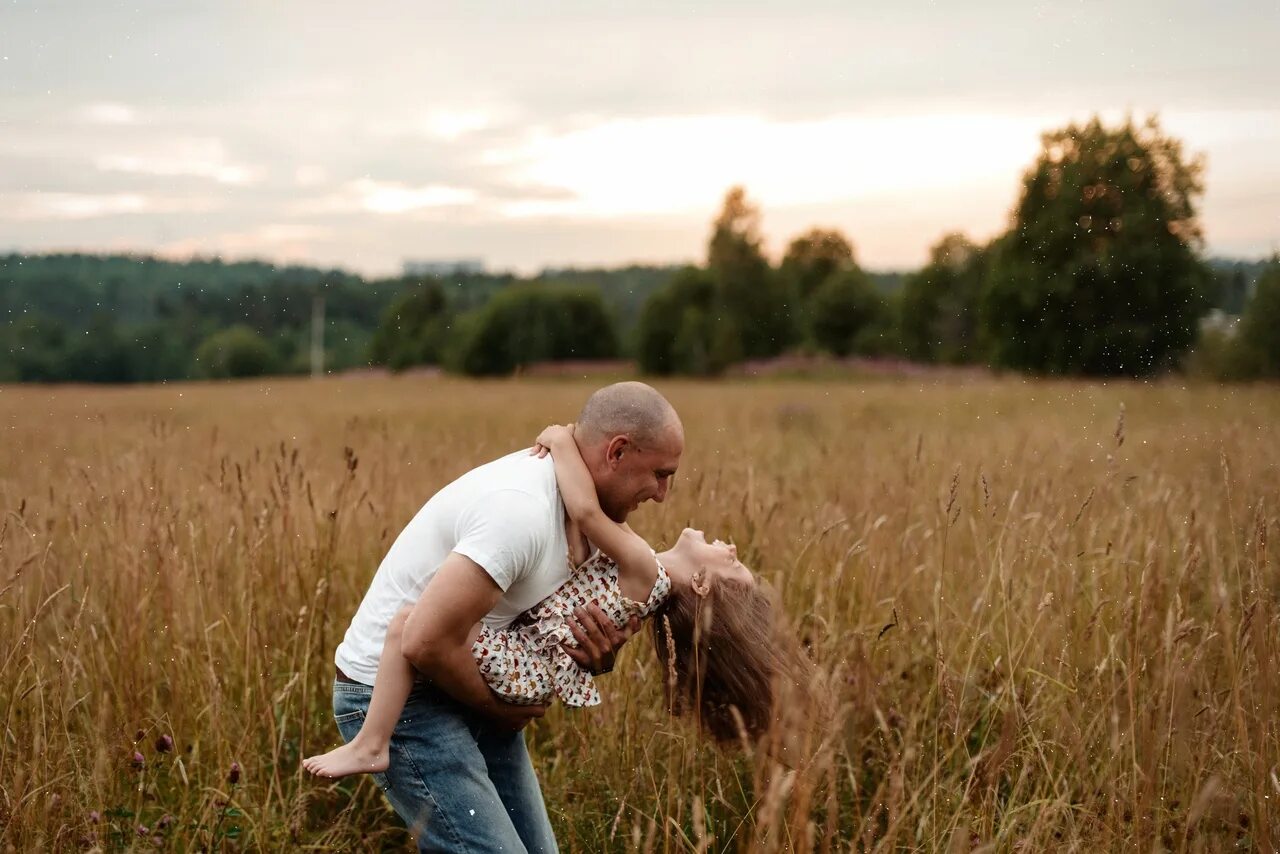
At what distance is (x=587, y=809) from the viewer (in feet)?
9.46

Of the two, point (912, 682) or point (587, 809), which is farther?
point (912, 682)

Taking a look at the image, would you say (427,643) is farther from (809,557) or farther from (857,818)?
(809,557)

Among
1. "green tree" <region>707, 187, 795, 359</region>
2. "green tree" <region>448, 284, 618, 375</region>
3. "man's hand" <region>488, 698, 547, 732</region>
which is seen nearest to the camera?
"man's hand" <region>488, 698, 547, 732</region>

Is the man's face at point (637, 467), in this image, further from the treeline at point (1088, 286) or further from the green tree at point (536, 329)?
the green tree at point (536, 329)

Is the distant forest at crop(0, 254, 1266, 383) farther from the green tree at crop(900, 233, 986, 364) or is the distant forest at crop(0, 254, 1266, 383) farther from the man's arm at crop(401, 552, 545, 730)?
the green tree at crop(900, 233, 986, 364)

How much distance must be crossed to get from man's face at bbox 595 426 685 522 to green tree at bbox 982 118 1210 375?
3191 cm

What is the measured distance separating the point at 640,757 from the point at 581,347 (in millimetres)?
72722

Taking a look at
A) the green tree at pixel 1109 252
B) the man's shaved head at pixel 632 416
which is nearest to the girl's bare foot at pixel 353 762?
the man's shaved head at pixel 632 416

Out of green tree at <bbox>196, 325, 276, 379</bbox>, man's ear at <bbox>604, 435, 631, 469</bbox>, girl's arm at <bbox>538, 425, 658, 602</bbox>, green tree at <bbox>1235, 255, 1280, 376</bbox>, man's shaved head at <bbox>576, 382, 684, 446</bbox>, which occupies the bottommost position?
green tree at <bbox>196, 325, 276, 379</bbox>

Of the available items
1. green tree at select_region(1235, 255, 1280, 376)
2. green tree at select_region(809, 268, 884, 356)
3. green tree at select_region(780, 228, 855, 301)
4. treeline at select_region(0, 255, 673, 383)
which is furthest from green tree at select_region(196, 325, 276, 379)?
green tree at select_region(780, 228, 855, 301)

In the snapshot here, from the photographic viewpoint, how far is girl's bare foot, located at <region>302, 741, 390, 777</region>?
83.1 inches

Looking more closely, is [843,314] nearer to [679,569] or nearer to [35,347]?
[35,347]

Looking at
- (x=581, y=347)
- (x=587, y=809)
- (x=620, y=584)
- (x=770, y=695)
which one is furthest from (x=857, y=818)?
(x=581, y=347)

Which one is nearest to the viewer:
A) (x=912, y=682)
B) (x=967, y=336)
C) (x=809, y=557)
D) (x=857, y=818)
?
(x=857, y=818)
